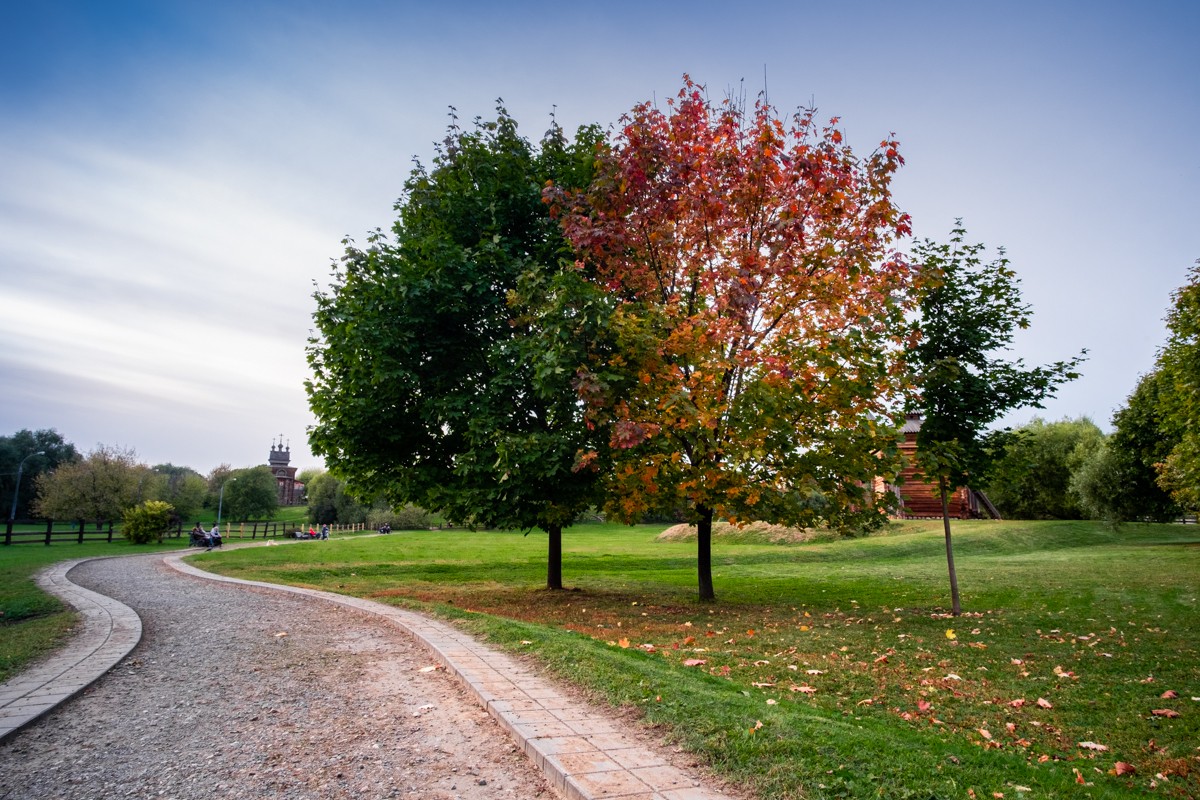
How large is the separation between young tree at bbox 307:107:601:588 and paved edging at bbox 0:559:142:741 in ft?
16.1

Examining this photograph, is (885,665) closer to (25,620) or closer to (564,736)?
(564,736)

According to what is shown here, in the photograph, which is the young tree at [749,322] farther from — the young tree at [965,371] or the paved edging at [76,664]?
the paved edging at [76,664]

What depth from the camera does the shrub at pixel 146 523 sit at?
124ft

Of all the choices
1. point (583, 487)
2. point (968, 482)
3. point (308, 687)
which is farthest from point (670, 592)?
point (308, 687)

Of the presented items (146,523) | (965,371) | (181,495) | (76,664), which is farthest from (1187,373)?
(181,495)

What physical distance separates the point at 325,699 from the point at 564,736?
2.92 m

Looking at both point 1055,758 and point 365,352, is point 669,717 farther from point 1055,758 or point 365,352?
point 365,352

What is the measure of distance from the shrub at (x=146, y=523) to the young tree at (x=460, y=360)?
31.2 metres

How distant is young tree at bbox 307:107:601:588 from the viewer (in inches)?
507

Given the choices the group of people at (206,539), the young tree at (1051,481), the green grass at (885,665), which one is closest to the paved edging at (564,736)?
the green grass at (885,665)

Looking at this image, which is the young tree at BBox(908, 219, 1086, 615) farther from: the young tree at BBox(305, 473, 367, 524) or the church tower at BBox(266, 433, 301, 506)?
the church tower at BBox(266, 433, 301, 506)

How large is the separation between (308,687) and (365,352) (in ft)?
26.1

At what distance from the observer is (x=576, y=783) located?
158 inches

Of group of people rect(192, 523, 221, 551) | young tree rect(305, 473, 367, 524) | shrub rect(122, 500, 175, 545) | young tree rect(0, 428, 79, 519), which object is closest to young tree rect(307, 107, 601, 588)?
group of people rect(192, 523, 221, 551)
